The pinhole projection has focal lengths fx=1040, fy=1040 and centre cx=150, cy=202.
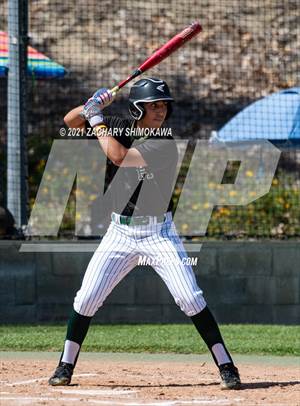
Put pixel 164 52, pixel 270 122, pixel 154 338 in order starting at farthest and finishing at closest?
pixel 270 122, pixel 154 338, pixel 164 52

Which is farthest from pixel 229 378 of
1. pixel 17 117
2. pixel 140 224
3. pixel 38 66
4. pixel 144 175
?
pixel 38 66

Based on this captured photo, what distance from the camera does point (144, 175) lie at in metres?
6.35

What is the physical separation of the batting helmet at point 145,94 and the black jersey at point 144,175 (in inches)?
4.3

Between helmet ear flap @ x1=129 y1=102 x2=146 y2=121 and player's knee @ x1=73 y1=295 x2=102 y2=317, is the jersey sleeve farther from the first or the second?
player's knee @ x1=73 y1=295 x2=102 y2=317

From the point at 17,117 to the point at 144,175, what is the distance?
438cm

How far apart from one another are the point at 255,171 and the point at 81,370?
6313mm

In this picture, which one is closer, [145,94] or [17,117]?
[145,94]

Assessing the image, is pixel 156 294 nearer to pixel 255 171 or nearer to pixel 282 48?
pixel 255 171

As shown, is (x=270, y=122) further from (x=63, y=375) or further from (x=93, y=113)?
(x=63, y=375)

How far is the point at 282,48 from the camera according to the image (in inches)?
684

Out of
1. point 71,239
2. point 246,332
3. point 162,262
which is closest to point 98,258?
point 162,262

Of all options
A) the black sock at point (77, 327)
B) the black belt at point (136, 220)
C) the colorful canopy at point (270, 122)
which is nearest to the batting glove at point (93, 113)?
the black belt at point (136, 220)

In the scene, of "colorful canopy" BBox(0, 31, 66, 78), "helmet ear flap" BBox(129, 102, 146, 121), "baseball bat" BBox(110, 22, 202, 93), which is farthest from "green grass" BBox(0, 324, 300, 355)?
"colorful canopy" BBox(0, 31, 66, 78)

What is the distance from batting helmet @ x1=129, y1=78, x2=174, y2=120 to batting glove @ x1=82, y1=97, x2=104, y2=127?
23cm
